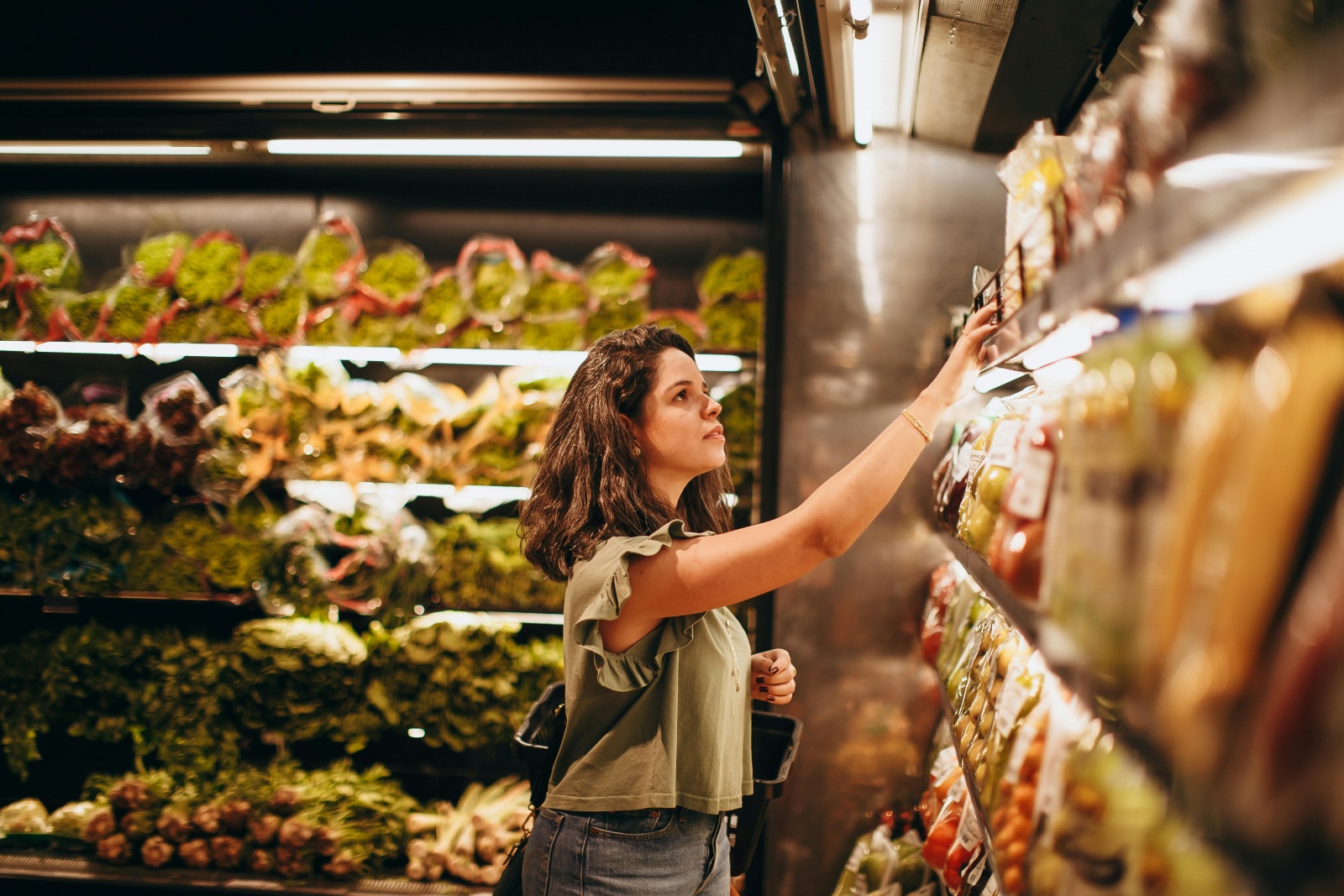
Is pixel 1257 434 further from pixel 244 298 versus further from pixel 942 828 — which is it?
pixel 244 298

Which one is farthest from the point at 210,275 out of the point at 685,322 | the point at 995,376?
the point at 995,376

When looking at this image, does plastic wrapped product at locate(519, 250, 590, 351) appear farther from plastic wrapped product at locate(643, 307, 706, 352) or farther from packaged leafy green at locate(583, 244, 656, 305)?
plastic wrapped product at locate(643, 307, 706, 352)

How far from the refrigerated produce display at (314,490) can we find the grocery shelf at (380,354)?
13 mm

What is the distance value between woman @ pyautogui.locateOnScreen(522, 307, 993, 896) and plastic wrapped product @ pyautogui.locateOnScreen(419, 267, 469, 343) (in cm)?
152

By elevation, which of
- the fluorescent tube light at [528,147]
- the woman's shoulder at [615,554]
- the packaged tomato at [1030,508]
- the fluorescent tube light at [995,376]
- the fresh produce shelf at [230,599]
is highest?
the fluorescent tube light at [528,147]

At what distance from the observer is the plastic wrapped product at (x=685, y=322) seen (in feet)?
9.78

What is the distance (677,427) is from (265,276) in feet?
7.49

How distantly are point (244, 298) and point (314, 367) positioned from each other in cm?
42

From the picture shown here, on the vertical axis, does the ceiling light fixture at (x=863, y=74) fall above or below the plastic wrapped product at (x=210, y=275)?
above

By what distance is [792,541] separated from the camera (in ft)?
4.33

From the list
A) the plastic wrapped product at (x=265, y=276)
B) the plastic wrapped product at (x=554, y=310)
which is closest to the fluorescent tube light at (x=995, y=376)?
the plastic wrapped product at (x=554, y=310)

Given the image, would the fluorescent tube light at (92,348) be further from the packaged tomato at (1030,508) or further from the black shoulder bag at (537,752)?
the packaged tomato at (1030,508)

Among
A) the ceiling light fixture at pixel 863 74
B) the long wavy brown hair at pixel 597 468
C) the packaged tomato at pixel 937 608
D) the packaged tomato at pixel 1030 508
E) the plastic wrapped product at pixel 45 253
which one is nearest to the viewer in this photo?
the packaged tomato at pixel 1030 508

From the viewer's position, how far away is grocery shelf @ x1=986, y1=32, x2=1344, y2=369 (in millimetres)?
444
